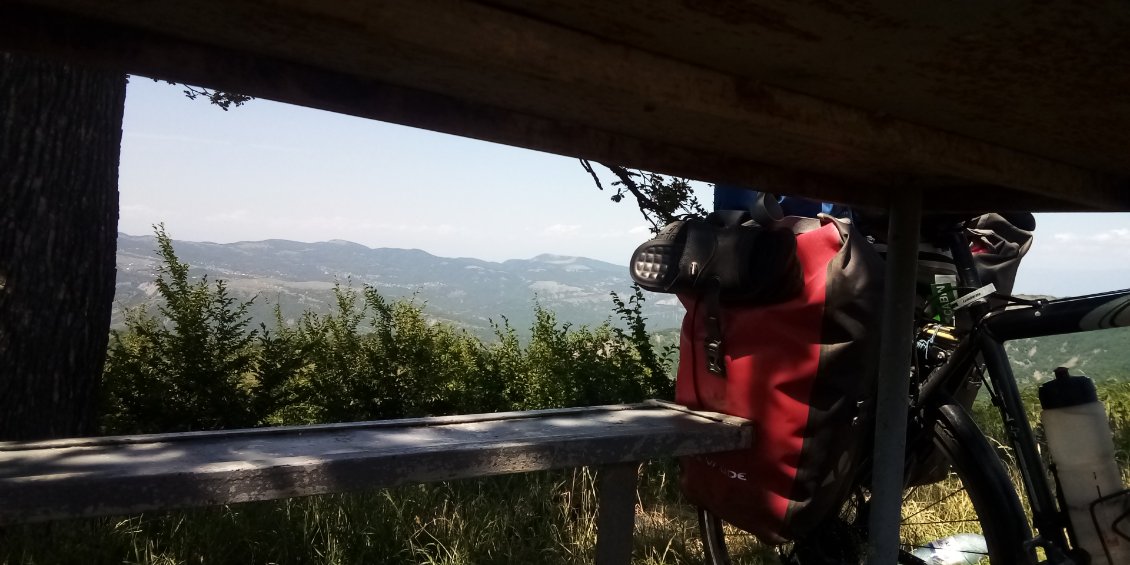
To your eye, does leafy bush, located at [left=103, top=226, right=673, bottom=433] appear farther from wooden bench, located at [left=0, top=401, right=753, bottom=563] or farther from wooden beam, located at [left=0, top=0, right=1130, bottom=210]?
wooden beam, located at [left=0, top=0, right=1130, bottom=210]

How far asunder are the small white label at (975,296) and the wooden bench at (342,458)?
703 millimetres

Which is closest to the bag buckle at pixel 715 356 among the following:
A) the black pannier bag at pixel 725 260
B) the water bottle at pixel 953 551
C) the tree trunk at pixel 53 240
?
the black pannier bag at pixel 725 260

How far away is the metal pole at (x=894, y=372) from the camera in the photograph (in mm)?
1664

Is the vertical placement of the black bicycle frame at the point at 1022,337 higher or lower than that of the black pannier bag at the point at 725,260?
lower

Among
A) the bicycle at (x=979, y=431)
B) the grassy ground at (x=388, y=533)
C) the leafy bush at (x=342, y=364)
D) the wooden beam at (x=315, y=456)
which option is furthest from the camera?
the leafy bush at (x=342, y=364)

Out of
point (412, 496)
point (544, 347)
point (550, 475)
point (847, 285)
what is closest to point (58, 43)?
point (847, 285)

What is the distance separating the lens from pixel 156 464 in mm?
1502

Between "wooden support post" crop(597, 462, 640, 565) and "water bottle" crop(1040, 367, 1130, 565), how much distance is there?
105cm

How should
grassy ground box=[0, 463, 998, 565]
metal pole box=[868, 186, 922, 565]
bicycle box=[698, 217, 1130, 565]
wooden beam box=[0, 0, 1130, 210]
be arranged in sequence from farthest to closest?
grassy ground box=[0, 463, 998, 565]
bicycle box=[698, 217, 1130, 565]
metal pole box=[868, 186, 922, 565]
wooden beam box=[0, 0, 1130, 210]

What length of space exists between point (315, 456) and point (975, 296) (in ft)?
5.78

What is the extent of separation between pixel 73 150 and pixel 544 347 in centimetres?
284

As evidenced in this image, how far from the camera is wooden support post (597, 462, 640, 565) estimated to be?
2020 mm

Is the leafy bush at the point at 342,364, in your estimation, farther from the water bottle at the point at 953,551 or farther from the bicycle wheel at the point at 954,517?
the water bottle at the point at 953,551

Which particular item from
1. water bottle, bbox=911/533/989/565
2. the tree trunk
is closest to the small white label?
water bottle, bbox=911/533/989/565
